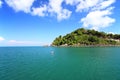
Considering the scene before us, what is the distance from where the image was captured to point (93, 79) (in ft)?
108

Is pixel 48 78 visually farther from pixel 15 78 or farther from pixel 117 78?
pixel 117 78

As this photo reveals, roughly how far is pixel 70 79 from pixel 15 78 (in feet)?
43.7

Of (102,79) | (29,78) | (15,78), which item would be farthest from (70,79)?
(15,78)

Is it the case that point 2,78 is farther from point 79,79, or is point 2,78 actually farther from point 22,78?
point 79,79

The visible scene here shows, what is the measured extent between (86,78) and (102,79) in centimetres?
371

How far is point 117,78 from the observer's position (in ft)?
110

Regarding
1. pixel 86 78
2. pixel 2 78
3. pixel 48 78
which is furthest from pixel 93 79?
pixel 2 78

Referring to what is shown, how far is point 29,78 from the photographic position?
112 ft

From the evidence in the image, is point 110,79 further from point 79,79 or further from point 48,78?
point 48,78

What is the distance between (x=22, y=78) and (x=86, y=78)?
15.6 meters

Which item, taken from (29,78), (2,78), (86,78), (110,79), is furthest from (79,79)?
(2,78)

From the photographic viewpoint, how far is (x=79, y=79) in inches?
1310

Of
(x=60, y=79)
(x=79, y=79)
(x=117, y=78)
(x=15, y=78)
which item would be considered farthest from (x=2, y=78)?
(x=117, y=78)

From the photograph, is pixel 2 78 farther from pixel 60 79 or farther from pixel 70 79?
pixel 70 79
